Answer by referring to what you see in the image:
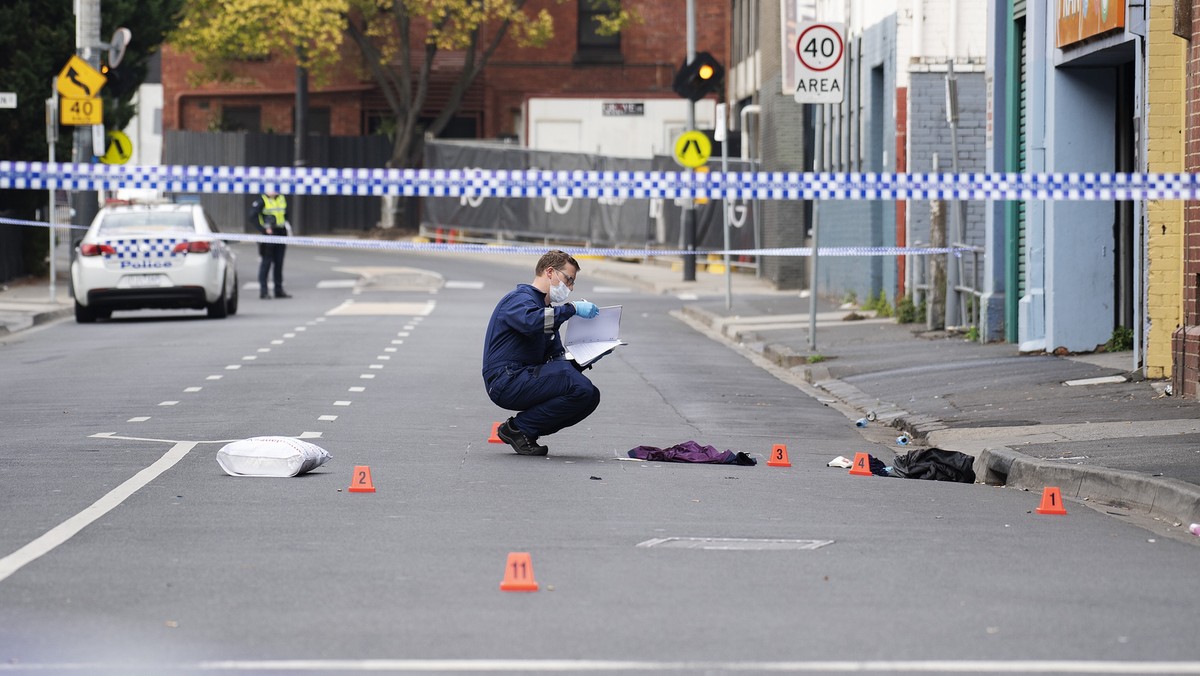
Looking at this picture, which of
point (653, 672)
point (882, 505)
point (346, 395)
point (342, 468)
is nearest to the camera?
point (653, 672)

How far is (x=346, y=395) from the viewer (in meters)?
15.3

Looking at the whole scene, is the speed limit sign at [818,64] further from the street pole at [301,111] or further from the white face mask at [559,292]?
the street pole at [301,111]

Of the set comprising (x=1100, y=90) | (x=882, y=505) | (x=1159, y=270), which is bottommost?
(x=882, y=505)

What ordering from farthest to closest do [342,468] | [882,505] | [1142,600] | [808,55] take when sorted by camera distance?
[808,55], [342,468], [882,505], [1142,600]

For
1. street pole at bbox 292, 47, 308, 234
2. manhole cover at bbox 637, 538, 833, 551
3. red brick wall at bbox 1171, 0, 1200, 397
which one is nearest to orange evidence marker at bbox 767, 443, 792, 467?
manhole cover at bbox 637, 538, 833, 551

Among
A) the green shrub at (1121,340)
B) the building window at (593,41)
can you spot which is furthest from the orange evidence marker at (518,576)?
the building window at (593,41)

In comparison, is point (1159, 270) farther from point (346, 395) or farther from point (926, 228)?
point (926, 228)

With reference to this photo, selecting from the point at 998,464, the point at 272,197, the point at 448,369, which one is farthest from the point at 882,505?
the point at 272,197

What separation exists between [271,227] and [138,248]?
17.2 ft

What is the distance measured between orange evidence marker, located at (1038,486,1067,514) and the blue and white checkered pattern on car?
16.3m

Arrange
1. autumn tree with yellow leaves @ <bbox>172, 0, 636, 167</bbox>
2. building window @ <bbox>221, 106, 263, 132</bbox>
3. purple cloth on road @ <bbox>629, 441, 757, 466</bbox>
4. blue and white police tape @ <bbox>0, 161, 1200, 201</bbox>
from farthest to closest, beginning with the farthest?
1. building window @ <bbox>221, 106, 263, 132</bbox>
2. autumn tree with yellow leaves @ <bbox>172, 0, 636, 167</bbox>
3. blue and white police tape @ <bbox>0, 161, 1200, 201</bbox>
4. purple cloth on road @ <bbox>629, 441, 757, 466</bbox>

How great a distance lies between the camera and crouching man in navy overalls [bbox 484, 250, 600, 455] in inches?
462

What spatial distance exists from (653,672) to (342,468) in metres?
5.27

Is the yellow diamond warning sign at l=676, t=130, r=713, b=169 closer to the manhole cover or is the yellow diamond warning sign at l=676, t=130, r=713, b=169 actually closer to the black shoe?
the black shoe
